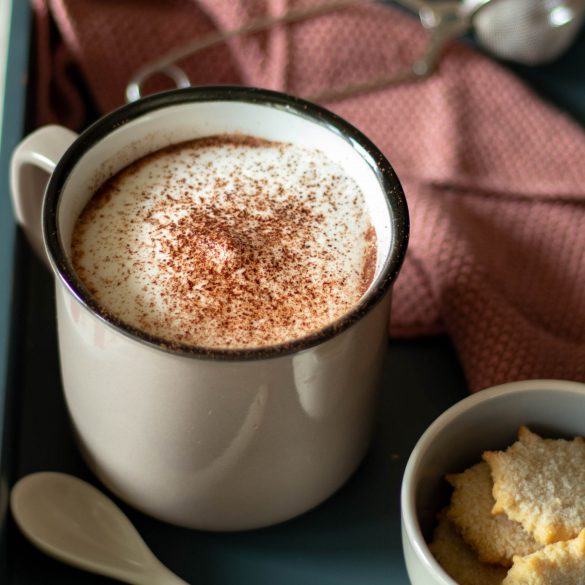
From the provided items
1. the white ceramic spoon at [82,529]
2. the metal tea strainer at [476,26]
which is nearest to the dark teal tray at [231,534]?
the white ceramic spoon at [82,529]

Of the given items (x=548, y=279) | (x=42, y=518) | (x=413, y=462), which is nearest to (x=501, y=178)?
(x=548, y=279)

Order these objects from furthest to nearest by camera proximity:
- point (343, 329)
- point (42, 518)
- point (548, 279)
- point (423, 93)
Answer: point (423, 93), point (548, 279), point (42, 518), point (343, 329)

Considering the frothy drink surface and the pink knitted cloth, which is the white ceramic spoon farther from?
the pink knitted cloth

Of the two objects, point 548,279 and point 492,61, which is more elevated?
point 492,61

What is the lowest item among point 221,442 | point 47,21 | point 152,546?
point 152,546

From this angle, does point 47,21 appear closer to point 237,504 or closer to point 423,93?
point 423,93

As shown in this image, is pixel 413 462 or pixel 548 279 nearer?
pixel 413 462

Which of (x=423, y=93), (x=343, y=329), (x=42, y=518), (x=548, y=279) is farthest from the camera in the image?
(x=423, y=93)
